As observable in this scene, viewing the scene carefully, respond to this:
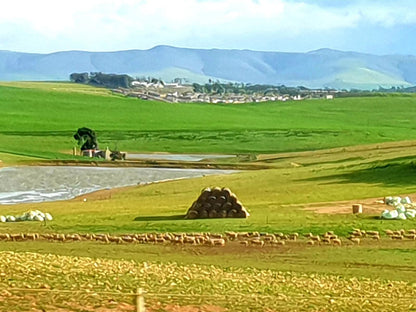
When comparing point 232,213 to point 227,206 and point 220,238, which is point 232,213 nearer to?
point 227,206

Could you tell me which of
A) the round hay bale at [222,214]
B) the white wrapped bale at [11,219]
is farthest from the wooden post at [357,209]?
the white wrapped bale at [11,219]

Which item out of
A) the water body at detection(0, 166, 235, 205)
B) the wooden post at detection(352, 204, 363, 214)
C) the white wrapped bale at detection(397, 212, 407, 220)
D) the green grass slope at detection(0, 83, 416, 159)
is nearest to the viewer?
the white wrapped bale at detection(397, 212, 407, 220)

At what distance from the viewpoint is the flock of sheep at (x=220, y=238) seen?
2847 cm

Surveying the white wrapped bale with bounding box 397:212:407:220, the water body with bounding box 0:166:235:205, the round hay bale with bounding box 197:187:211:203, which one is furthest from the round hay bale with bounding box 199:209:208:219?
the water body with bounding box 0:166:235:205

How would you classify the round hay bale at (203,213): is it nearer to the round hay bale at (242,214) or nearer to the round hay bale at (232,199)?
the round hay bale at (232,199)

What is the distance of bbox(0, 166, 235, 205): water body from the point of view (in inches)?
2234

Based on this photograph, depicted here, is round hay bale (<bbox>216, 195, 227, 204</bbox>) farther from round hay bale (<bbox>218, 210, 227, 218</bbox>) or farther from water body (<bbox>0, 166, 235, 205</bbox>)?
water body (<bbox>0, 166, 235, 205</bbox>)

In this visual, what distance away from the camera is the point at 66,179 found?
65875mm

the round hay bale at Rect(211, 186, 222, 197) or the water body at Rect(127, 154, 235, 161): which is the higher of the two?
the water body at Rect(127, 154, 235, 161)

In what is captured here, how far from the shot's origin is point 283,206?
38.5m

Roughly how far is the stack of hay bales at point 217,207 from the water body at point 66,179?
19.5 meters

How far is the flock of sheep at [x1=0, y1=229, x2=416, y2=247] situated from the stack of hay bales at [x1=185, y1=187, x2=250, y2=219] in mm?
4465

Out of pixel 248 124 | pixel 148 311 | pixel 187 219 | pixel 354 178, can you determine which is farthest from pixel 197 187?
pixel 248 124

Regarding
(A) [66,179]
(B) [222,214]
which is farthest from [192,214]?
(A) [66,179]
